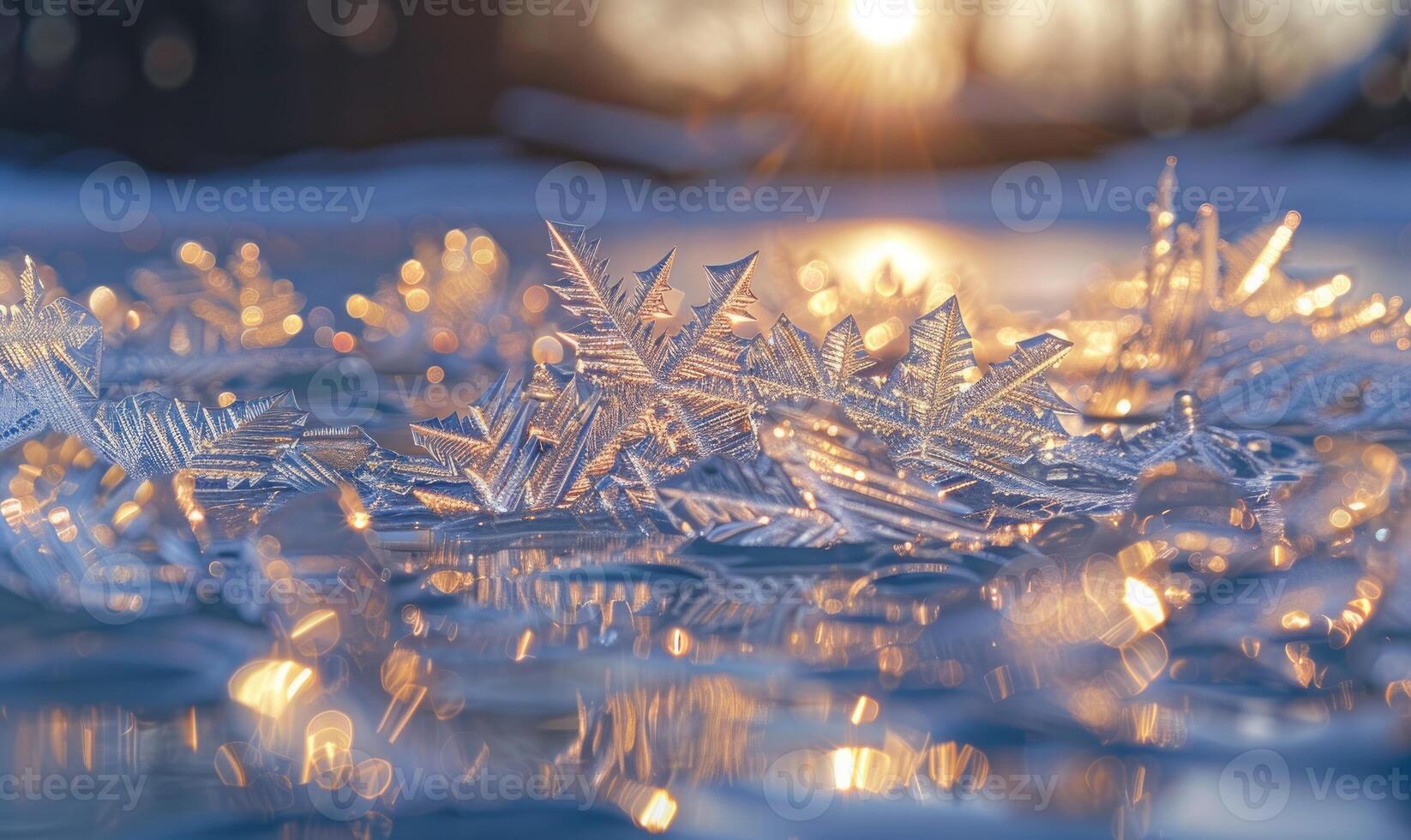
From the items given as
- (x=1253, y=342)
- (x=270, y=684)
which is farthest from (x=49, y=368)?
(x=1253, y=342)

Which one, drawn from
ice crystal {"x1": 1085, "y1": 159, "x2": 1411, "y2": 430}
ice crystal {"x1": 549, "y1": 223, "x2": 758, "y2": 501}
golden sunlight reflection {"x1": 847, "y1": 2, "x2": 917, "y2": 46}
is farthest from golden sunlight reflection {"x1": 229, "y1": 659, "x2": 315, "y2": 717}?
golden sunlight reflection {"x1": 847, "y1": 2, "x2": 917, "y2": 46}

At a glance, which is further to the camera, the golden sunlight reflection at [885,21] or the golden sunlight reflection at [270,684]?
the golden sunlight reflection at [885,21]

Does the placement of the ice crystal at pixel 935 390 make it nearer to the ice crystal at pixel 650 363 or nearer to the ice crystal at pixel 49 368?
the ice crystal at pixel 650 363

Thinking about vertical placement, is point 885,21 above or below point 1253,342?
above

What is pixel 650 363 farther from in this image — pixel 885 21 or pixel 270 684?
pixel 885 21

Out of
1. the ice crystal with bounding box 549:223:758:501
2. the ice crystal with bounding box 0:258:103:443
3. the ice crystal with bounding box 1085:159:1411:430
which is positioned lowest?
the ice crystal with bounding box 0:258:103:443

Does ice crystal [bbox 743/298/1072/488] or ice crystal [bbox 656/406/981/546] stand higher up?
ice crystal [bbox 743/298/1072/488]

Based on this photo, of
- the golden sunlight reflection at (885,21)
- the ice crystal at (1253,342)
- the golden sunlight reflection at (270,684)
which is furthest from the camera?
the golden sunlight reflection at (885,21)

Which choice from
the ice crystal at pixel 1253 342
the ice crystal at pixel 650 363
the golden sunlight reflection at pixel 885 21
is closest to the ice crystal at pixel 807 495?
the ice crystal at pixel 650 363

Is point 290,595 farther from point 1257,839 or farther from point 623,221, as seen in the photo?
point 623,221

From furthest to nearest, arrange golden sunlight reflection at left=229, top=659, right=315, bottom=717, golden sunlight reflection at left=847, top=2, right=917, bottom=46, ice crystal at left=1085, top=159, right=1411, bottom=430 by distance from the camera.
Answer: golden sunlight reflection at left=847, top=2, right=917, bottom=46 → ice crystal at left=1085, top=159, right=1411, bottom=430 → golden sunlight reflection at left=229, top=659, right=315, bottom=717

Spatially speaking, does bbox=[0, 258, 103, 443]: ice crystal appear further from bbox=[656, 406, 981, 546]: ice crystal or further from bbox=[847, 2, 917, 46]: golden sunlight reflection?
bbox=[847, 2, 917, 46]: golden sunlight reflection
